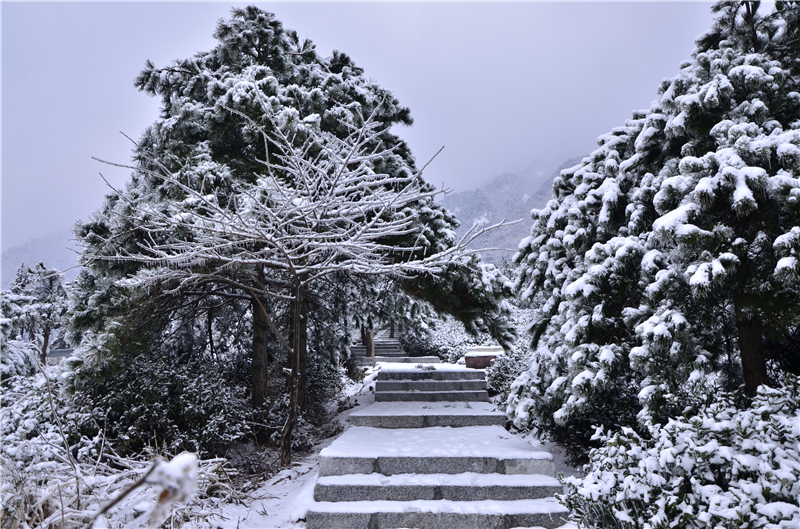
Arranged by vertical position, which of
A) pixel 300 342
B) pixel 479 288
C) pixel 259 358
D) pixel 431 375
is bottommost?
pixel 431 375

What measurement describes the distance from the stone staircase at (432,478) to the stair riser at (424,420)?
13 mm

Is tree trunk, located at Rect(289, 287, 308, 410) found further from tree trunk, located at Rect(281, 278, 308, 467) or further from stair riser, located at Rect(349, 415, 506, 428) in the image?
stair riser, located at Rect(349, 415, 506, 428)

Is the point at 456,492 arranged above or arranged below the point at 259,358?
below

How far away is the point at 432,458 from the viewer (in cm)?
440

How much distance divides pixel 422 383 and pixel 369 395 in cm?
145

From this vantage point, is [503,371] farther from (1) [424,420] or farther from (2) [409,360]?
(2) [409,360]

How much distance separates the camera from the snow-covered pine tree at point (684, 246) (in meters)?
3.21

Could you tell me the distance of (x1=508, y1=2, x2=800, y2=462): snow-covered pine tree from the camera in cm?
321

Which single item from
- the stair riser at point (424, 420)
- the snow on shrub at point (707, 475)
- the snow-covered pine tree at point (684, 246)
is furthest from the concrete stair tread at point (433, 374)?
the snow on shrub at point (707, 475)

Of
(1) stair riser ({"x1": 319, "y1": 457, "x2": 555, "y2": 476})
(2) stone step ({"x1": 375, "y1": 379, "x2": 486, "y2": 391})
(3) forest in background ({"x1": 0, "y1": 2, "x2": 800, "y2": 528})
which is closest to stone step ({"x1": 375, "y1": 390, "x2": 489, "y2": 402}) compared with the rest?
(2) stone step ({"x1": 375, "y1": 379, "x2": 486, "y2": 391})

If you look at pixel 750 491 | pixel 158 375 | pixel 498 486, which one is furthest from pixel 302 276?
pixel 750 491

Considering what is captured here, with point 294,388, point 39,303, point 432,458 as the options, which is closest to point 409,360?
point 294,388

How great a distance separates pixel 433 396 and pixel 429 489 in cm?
315

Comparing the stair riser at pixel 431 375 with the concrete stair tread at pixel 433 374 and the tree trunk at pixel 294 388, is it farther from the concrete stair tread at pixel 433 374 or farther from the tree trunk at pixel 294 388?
the tree trunk at pixel 294 388
